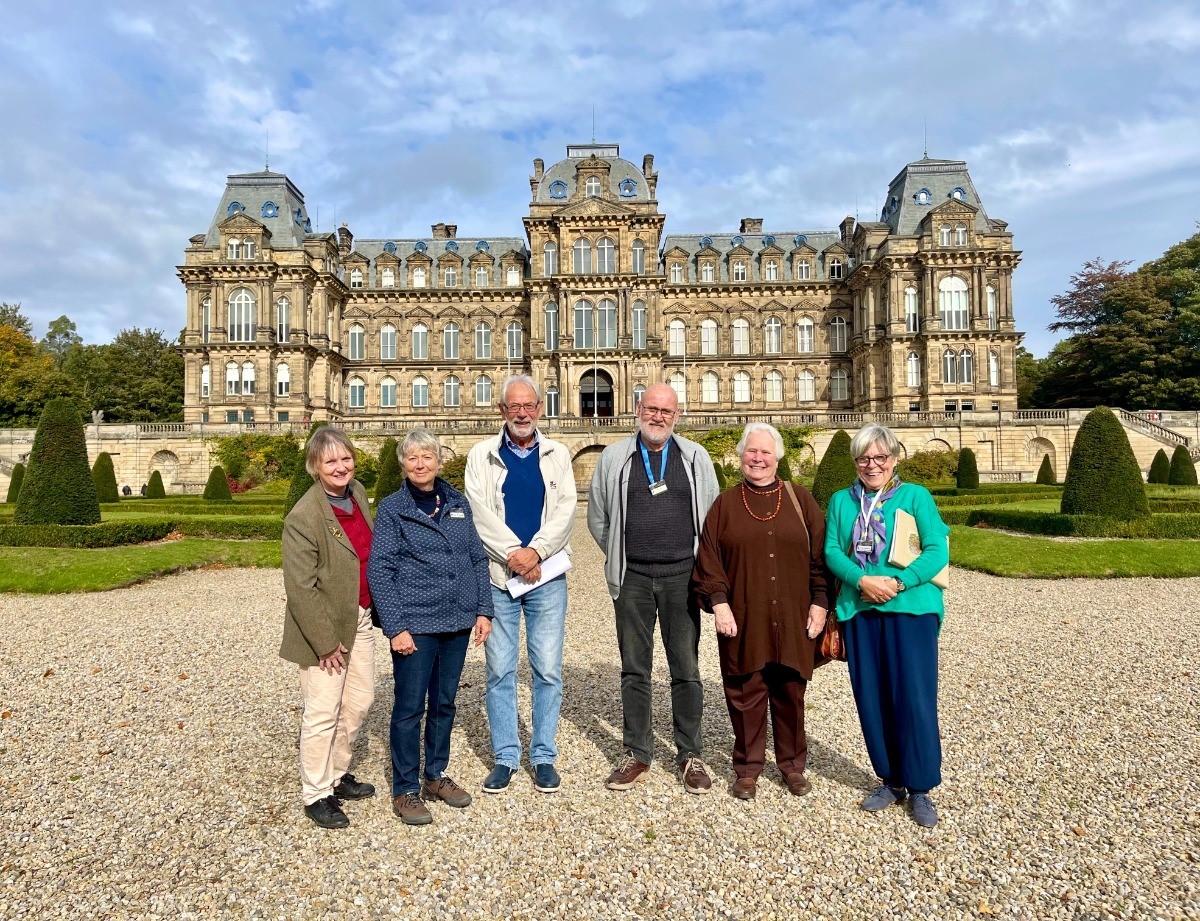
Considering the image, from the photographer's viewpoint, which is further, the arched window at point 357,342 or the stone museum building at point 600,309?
Result: the arched window at point 357,342

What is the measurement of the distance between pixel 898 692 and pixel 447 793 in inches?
102

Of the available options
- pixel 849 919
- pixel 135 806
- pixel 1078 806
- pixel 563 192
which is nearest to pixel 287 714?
pixel 135 806

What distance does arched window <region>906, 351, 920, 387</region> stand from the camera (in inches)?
1671

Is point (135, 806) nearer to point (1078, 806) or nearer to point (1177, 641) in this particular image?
point (1078, 806)

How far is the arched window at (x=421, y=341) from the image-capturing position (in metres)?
48.8

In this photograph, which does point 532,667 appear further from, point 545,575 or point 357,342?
point 357,342

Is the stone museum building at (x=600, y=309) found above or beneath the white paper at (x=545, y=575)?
above

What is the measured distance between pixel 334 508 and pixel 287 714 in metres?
2.78

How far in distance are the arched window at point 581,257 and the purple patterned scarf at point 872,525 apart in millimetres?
39491

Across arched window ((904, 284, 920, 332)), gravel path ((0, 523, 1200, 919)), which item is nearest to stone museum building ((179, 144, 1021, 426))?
arched window ((904, 284, 920, 332))

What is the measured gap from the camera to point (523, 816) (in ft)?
14.5

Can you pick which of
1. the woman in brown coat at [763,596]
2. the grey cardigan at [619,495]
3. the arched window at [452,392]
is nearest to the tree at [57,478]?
the grey cardigan at [619,495]

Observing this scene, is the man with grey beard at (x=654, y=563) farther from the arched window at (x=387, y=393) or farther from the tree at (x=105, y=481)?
the arched window at (x=387, y=393)

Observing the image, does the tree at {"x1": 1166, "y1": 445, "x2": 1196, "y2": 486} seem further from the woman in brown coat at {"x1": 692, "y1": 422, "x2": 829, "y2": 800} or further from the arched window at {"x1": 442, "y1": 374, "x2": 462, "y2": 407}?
the arched window at {"x1": 442, "y1": 374, "x2": 462, "y2": 407}
